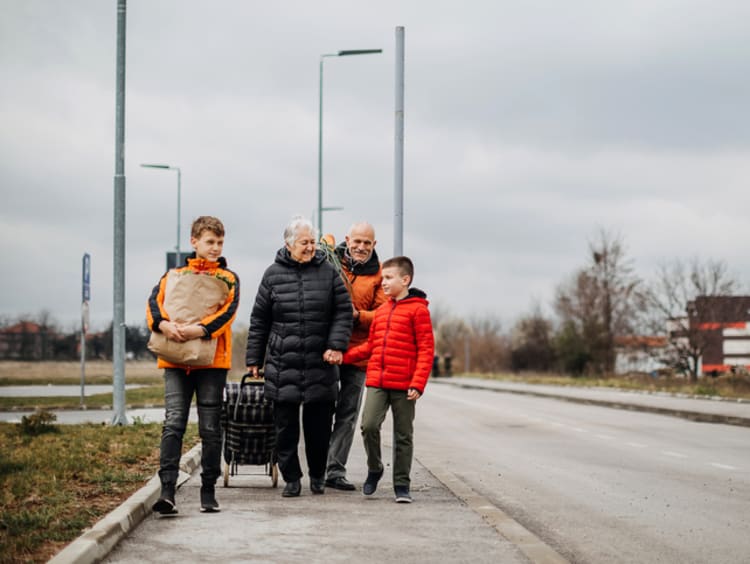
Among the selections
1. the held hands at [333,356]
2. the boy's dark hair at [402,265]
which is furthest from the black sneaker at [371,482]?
the boy's dark hair at [402,265]

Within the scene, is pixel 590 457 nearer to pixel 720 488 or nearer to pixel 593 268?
pixel 720 488

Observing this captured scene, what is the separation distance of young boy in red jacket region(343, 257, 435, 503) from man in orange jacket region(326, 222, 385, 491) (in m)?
0.42

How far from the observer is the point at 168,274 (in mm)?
7781

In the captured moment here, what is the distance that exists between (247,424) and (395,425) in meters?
1.27

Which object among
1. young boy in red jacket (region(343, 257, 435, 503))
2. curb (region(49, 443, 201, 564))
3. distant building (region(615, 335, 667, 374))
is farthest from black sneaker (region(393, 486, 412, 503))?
distant building (region(615, 335, 667, 374))

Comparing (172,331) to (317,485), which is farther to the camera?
(317,485)

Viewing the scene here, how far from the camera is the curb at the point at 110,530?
554 cm

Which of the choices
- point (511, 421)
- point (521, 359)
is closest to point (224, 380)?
point (511, 421)

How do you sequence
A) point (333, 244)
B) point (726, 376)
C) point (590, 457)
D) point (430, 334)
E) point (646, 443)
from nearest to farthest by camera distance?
point (430, 334) < point (333, 244) < point (590, 457) < point (646, 443) < point (726, 376)

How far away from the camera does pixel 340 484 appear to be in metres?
9.10

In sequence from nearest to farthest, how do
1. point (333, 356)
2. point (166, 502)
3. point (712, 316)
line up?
point (166, 502)
point (333, 356)
point (712, 316)

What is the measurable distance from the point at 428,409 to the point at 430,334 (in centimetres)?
1953

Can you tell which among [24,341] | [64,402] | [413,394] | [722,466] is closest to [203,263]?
[413,394]

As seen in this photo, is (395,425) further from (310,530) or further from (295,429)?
(310,530)
